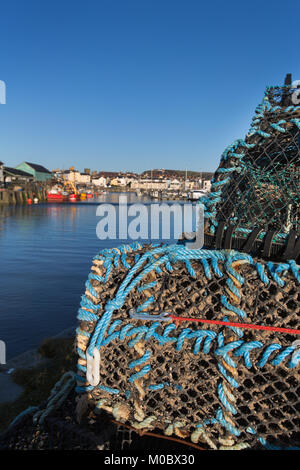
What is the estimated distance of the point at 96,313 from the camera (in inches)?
66.7

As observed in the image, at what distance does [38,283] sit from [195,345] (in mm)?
9729

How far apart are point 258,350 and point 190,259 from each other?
19.8 inches

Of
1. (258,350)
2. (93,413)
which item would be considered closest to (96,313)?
(93,413)

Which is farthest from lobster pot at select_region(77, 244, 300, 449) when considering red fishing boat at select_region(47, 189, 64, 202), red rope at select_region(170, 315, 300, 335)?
red fishing boat at select_region(47, 189, 64, 202)

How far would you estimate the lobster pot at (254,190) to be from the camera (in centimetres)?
176

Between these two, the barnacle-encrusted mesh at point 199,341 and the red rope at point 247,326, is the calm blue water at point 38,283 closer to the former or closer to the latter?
the barnacle-encrusted mesh at point 199,341

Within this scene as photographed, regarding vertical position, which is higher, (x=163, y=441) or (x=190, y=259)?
(x=190, y=259)

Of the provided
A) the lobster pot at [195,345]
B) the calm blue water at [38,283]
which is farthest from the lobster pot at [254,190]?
the calm blue water at [38,283]

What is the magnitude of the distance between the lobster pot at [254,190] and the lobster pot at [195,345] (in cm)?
31

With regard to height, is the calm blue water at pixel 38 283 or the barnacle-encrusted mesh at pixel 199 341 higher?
the barnacle-encrusted mesh at pixel 199 341

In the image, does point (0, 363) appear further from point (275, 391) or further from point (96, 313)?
point (275, 391)

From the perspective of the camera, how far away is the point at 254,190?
2395 mm

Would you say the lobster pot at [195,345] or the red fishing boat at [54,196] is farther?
the red fishing boat at [54,196]

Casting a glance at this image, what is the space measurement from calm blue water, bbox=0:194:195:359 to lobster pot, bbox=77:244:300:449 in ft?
16.1
